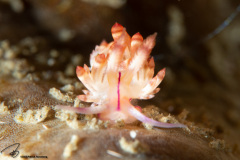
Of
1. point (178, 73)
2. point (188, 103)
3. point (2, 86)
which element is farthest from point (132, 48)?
point (178, 73)

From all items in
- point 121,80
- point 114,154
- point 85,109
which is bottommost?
point 114,154

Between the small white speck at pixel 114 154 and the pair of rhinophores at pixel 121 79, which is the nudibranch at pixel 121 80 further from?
the small white speck at pixel 114 154

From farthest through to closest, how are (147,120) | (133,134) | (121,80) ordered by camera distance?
1. (121,80)
2. (147,120)
3. (133,134)

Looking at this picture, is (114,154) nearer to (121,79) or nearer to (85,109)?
(85,109)

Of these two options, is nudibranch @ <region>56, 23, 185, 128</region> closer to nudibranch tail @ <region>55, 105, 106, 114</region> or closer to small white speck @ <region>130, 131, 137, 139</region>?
nudibranch tail @ <region>55, 105, 106, 114</region>

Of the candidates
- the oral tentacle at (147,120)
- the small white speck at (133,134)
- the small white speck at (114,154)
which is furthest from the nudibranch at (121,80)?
the small white speck at (114,154)

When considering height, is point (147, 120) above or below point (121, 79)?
below

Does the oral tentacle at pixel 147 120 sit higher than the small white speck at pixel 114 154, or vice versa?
the oral tentacle at pixel 147 120

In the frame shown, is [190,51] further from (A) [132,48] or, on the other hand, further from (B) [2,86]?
(B) [2,86]

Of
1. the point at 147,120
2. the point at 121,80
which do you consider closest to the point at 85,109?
the point at 121,80
